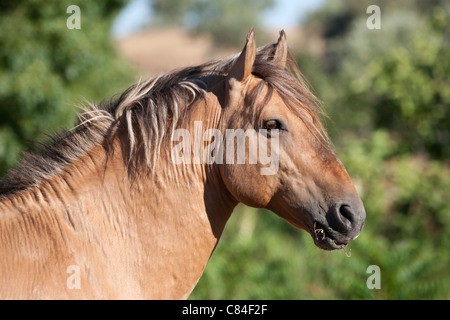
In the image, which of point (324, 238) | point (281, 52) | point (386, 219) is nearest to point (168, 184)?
point (324, 238)

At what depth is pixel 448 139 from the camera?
40.2 ft

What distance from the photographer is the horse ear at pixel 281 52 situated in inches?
126

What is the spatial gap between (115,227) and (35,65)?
661 centimetres

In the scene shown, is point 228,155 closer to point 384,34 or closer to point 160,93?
point 160,93

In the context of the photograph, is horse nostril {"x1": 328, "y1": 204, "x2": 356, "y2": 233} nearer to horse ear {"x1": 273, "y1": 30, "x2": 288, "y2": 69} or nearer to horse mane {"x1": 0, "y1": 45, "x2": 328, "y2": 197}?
horse mane {"x1": 0, "y1": 45, "x2": 328, "y2": 197}

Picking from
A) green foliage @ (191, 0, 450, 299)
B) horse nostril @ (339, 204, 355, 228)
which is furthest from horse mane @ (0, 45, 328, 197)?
green foliage @ (191, 0, 450, 299)

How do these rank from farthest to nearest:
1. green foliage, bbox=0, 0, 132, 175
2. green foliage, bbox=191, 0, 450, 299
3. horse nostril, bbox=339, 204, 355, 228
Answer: green foliage, bbox=0, 0, 132, 175, green foliage, bbox=191, 0, 450, 299, horse nostril, bbox=339, 204, 355, 228

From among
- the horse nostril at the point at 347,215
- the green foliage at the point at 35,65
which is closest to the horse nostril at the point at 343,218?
the horse nostril at the point at 347,215

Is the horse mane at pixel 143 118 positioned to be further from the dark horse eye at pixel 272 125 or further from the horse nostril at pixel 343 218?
the horse nostril at pixel 343 218

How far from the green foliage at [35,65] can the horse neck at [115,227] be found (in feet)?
19.2

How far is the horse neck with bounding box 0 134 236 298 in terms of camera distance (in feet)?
8.53

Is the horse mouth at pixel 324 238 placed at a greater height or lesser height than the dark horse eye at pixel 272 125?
lesser

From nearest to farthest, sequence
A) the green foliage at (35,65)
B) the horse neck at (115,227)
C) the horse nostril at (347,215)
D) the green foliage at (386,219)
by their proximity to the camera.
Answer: the horse neck at (115,227) → the horse nostril at (347,215) → the green foliage at (386,219) → the green foliage at (35,65)
